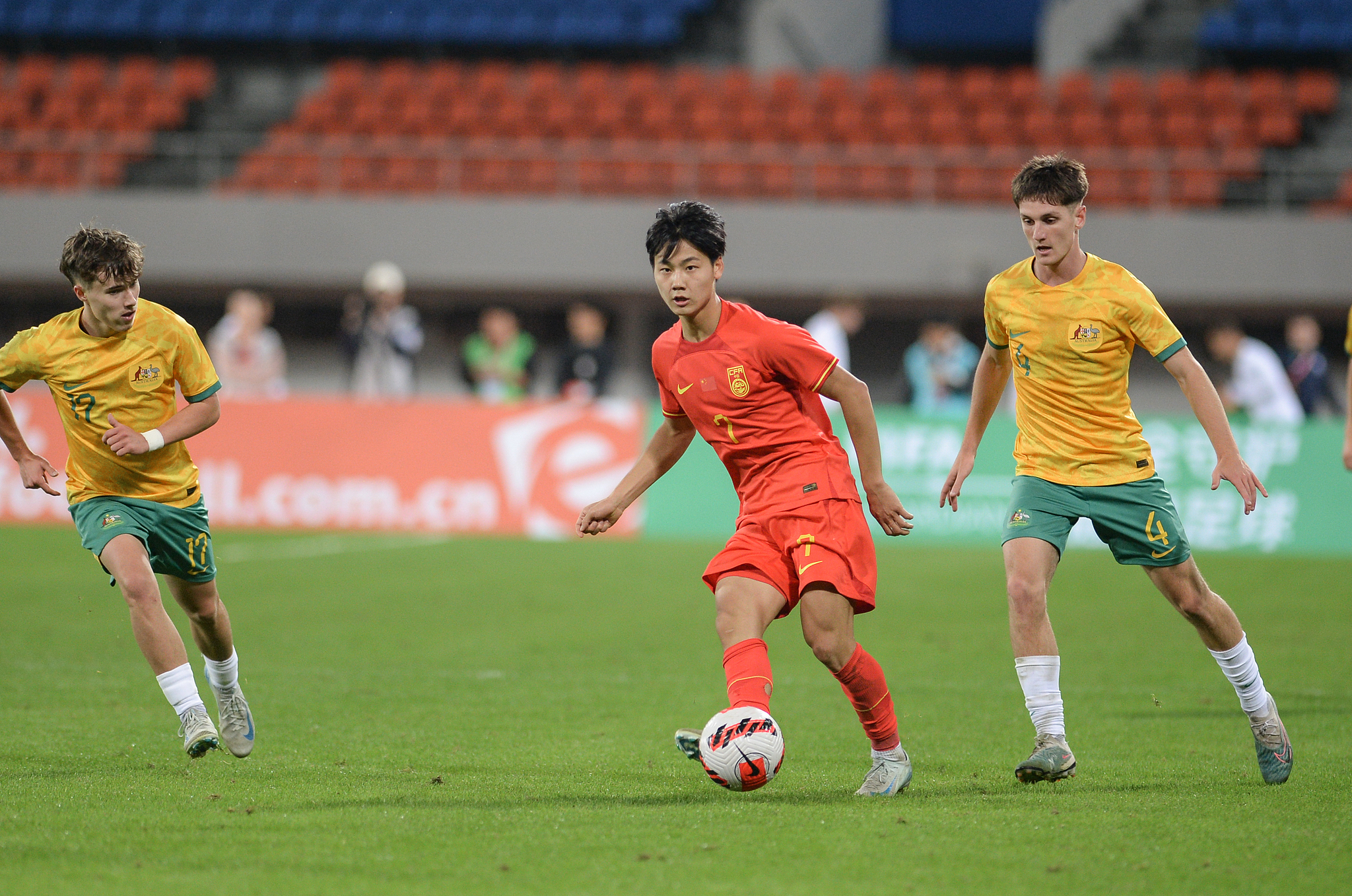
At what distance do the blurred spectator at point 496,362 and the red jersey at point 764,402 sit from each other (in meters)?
12.1

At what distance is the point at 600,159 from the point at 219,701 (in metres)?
17.0

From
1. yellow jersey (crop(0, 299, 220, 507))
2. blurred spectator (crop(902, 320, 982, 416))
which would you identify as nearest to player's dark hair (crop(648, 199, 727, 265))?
yellow jersey (crop(0, 299, 220, 507))

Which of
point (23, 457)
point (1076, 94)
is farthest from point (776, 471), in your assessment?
point (1076, 94)

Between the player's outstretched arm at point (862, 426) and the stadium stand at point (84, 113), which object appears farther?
the stadium stand at point (84, 113)

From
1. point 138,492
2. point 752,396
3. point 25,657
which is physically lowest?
point 25,657

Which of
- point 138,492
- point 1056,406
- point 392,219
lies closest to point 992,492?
point 1056,406

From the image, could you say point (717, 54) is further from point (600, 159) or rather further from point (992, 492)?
point (992, 492)

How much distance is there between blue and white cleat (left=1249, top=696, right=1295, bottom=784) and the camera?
5145 mm

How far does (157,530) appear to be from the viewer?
559 cm

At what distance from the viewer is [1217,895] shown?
3.65 metres

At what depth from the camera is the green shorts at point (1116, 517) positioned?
205 inches

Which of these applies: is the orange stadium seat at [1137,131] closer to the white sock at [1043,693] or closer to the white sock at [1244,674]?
the white sock at [1244,674]

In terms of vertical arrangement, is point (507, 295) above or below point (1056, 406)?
below

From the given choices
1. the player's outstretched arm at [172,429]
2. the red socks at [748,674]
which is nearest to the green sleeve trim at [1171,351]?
the red socks at [748,674]
